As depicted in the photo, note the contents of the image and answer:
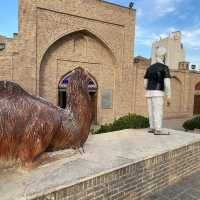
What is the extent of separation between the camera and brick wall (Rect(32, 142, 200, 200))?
330 centimetres

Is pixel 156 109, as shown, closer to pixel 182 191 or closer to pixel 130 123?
pixel 130 123

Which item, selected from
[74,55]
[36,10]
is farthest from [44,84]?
[36,10]

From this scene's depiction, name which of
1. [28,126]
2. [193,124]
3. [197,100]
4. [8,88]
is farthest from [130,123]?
[197,100]

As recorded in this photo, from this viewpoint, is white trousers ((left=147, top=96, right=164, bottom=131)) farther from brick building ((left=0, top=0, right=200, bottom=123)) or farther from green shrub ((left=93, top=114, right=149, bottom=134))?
brick building ((left=0, top=0, right=200, bottom=123))

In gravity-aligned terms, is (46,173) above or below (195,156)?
above

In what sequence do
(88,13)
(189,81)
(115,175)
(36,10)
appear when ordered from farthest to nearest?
1. (189,81)
2. (88,13)
3. (36,10)
4. (115,175)

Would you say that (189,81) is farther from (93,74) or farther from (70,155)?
(70,155)

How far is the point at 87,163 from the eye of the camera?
395 centimetres

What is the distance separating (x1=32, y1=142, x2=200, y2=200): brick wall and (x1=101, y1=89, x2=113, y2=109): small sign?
9266 mm

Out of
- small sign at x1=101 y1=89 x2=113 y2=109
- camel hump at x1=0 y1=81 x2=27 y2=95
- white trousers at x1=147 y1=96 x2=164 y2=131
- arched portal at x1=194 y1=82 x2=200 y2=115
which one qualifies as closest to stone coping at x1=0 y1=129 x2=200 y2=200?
white trousers at x1=147 y1=96 x2=164 y2=131

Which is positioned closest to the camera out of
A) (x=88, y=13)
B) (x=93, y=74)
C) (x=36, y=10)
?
(x=36, y=10)

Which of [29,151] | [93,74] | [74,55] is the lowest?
[29,151]

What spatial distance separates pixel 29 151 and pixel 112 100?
12.1 metres

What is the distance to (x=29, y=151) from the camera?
11.5ft
